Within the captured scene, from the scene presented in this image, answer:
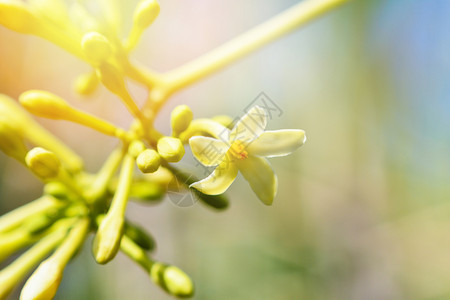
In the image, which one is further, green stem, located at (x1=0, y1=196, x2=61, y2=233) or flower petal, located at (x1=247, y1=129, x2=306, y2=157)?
green stem, located at (x1=0, y1=196, x2=61, y2=233)

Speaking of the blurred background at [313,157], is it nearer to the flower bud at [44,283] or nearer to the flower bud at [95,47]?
the flower bud at [95,47]

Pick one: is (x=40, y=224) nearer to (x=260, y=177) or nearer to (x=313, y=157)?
(x=260, y=177)

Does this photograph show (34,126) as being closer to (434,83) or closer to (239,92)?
(239,92)

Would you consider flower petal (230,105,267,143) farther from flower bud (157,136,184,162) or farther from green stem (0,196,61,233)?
green stem (0,196,61,233)

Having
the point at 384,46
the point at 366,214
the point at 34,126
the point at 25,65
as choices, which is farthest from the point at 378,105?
the point at 25,65

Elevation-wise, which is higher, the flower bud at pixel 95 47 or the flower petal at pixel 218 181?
the flower bud at pixel 95 47

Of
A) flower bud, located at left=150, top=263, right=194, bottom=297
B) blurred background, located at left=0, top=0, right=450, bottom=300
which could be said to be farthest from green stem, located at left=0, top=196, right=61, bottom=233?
blurred background, located at left=0, top=0, right=450, bottom=300

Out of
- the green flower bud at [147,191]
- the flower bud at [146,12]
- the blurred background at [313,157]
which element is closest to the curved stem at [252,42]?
the flower bud at [146,12]
